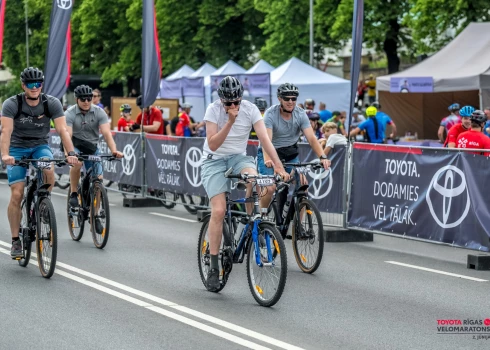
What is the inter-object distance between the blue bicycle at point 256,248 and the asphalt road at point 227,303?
185 millimetres

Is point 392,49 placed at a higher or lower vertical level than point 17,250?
higher

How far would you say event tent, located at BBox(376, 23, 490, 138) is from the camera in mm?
25000

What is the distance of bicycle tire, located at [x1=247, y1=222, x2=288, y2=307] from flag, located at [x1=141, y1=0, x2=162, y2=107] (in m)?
11.5

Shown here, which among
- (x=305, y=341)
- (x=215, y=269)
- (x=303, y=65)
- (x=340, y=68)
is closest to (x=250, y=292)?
(x=215, y=269)

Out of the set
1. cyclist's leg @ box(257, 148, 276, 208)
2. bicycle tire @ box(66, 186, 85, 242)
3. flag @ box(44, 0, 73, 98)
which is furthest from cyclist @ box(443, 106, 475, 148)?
flag @ box(44, 0, 73, 98)

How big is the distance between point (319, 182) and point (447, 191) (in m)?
3.08

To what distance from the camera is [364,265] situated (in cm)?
1201

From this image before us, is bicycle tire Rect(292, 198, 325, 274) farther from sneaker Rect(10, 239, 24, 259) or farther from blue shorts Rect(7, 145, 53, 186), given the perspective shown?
sneaker Rect(10, 239, 24, 259)

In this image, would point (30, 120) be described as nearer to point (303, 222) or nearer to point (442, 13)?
point (303, 222)

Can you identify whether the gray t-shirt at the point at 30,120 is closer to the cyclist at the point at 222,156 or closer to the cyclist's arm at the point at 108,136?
the cyclist's arm at the point at 108,136

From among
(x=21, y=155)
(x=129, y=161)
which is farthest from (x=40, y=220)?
(x=129, y=161)

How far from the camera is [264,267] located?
8906 mm

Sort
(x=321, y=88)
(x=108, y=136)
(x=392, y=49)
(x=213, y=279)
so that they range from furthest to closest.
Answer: (x=392, y=49) → (x=321, y=88) → (x=108, y=136) → (x=213, y=279)

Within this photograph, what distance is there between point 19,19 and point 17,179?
6080cm
